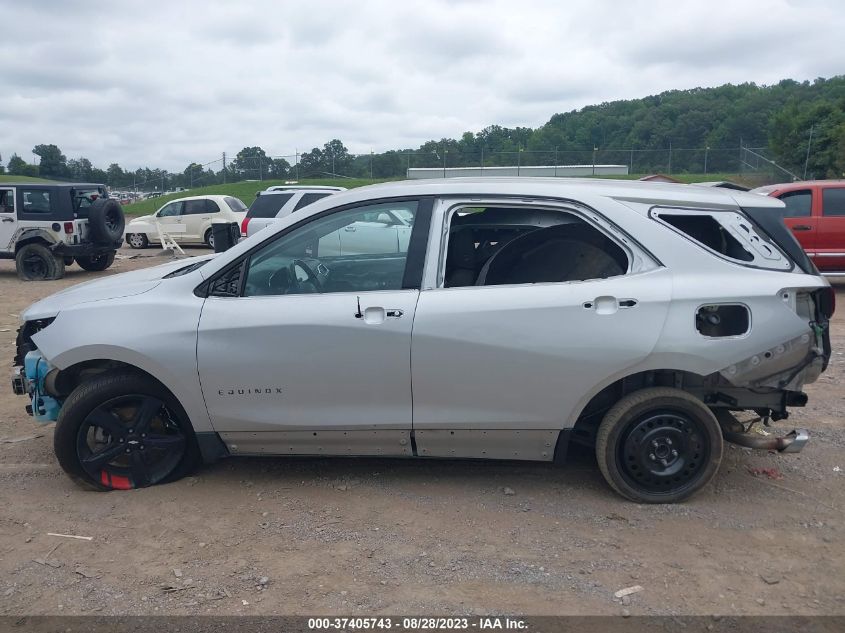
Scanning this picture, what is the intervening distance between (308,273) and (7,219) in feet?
41.1

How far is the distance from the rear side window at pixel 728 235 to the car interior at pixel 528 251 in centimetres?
38

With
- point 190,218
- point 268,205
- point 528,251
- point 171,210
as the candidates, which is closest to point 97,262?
point 268,205

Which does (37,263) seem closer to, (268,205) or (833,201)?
(268,205)

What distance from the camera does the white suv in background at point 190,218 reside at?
818 inches

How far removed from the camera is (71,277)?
14.9 m

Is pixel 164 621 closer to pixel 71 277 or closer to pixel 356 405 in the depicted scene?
pixel 356 405

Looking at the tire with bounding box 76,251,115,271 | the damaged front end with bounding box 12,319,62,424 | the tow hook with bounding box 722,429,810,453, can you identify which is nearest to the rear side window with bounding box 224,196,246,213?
the tire with bounding box 76,251,115,271

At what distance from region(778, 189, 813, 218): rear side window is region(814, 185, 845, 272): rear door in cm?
20

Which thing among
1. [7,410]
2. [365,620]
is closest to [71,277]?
[7,410]

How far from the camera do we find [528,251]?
13.9 feet

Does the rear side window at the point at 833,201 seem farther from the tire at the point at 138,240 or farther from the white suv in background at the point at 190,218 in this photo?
the tire at the point at 138,240

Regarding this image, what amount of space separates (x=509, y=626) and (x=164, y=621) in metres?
1.43

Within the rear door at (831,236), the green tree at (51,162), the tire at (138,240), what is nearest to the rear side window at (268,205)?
the tire at (138,240)

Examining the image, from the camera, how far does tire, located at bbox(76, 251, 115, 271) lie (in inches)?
604
